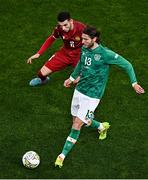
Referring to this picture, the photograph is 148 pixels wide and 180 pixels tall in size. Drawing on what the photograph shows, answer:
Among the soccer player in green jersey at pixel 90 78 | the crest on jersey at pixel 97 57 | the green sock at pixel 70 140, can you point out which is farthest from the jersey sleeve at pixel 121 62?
the green sock at pixel 70 140

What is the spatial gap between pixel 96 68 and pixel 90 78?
0.72ft

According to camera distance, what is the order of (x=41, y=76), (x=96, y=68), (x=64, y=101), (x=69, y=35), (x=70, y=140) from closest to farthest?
(x=96, y=68) < (x=70, y=140) < (x=69, y=35) < (x=64, y=101) < (x=41, y=76)

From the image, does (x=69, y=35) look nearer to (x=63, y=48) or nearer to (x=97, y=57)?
(x=63, y=48)

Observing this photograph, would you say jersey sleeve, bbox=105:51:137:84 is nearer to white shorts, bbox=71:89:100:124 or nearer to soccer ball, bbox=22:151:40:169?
white shorts, bbox=71:89:100:124

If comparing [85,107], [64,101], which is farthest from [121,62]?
[64,101]

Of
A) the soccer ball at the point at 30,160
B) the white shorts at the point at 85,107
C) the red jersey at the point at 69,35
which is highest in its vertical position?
the red jersey at the point at 69,35

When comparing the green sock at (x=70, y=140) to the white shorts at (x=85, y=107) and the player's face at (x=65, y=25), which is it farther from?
the player's face at (x=65, y=25)

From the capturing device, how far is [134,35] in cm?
1389

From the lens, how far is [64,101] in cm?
1147

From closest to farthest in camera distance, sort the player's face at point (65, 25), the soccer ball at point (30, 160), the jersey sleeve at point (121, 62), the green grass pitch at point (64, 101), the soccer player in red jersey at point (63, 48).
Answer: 1. the jersey sleeve at point (121, 62)
2. the soccer ball at point (30, 160)
3. the green grass pitch at point (64, 101)
4. the player's face at point (65, 25)
5. the soccer player in red jersey at point (63, 48)

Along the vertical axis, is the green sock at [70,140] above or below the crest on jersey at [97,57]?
below

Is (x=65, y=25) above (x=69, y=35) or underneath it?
above

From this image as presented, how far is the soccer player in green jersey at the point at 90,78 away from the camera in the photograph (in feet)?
30.2

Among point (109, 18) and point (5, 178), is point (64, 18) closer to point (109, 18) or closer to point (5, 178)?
point (5, 178)
